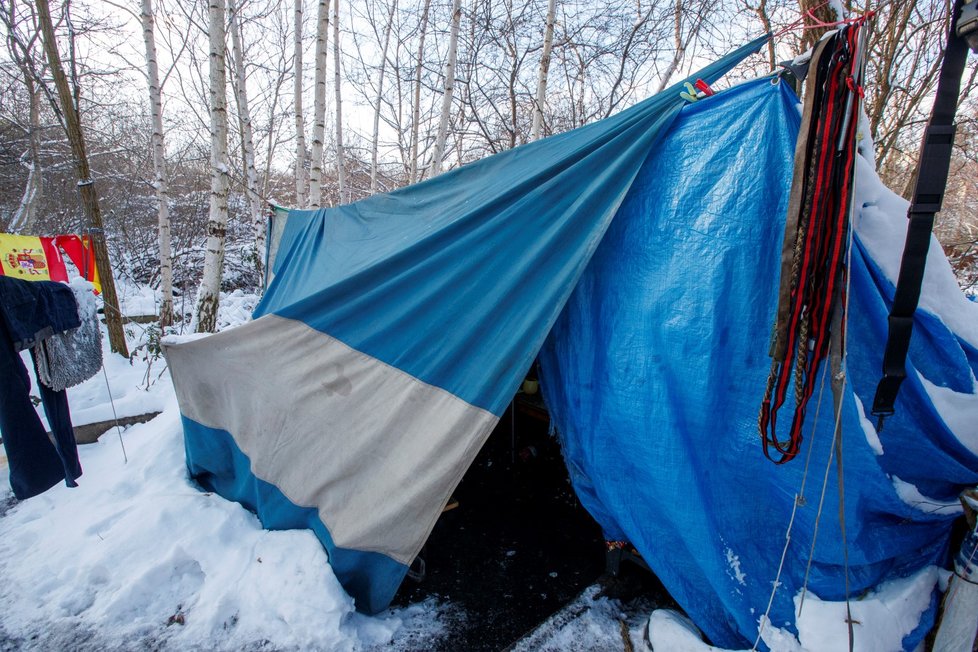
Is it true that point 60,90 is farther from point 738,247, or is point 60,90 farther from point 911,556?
point 911,556

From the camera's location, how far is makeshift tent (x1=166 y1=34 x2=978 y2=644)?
1.53m

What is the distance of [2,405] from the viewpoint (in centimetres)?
220

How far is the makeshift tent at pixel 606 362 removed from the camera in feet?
5.02

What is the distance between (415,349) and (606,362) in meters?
0.87

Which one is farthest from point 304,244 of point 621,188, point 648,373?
point 648,373

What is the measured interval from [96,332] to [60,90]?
→ 4335mm

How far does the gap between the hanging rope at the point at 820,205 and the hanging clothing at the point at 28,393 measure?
330 cm

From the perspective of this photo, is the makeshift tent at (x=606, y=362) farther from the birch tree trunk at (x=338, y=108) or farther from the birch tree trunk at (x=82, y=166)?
the birch tree trunk at (x=338, y=108)

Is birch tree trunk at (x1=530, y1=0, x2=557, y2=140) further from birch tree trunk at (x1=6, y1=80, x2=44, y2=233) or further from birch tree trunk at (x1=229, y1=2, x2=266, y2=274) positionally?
birch tree trunk at (x1=6, y1=80, x2=44, y2=233)

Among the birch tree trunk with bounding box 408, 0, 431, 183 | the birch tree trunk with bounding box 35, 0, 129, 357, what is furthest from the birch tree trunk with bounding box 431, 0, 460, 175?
the birch tree trunk with bounding box 35, 0, 129, 357

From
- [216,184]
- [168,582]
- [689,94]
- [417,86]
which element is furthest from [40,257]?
[417,86]

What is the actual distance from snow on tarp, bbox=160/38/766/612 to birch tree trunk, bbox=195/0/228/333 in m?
2.90

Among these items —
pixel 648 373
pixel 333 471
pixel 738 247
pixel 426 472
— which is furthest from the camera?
pixel 333 471

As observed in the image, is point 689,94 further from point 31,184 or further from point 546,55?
point 31,184
